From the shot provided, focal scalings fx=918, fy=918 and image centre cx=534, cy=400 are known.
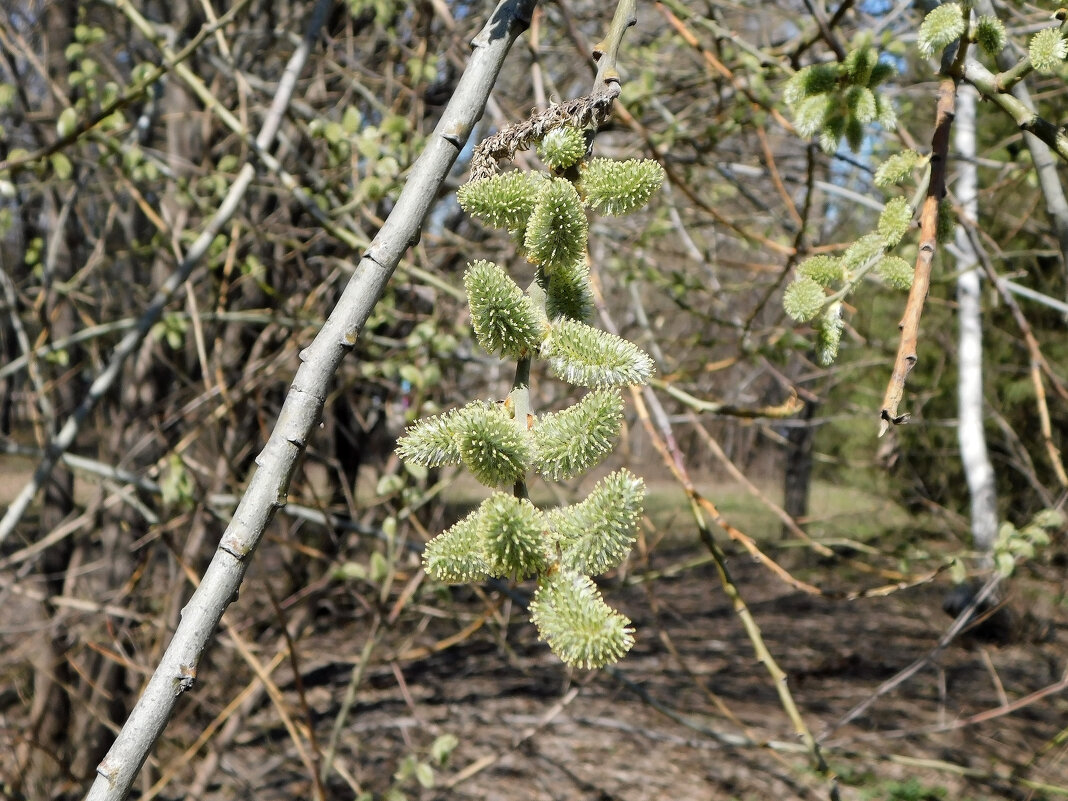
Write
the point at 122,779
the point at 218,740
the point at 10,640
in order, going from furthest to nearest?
1. the point at 10,640
2. the point at 218,740
3. the point at 122,779

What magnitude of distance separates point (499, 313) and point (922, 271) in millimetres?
669

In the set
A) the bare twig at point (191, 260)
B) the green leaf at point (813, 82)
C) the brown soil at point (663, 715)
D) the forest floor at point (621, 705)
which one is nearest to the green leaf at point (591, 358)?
the green leaf at point (813, 82)

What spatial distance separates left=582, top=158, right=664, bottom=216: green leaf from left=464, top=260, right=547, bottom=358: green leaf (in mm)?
147

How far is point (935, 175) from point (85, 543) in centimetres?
450

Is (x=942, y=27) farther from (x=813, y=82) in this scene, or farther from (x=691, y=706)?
(x=691, y=706)

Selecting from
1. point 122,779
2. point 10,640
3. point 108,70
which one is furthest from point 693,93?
point 10,640

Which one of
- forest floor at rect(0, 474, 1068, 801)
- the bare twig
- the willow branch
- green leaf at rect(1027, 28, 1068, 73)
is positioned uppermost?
green leaf at rect(1027, 28, 1068, 73)

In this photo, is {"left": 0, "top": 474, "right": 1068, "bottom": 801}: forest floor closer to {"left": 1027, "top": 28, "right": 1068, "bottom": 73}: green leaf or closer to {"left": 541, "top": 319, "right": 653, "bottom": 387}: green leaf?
{"left": 1027, "top": 28, "right": 1068, "bottom": 73}: green leaf

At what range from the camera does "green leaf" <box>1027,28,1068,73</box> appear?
4.01 feet

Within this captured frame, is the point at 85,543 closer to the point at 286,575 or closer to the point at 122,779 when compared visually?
the point at 286,575

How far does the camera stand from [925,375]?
9164 millimetres

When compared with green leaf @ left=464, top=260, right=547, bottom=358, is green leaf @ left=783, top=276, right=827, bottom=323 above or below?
above

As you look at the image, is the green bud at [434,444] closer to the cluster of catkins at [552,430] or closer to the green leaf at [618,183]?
the cluster of catkins at [552,430]

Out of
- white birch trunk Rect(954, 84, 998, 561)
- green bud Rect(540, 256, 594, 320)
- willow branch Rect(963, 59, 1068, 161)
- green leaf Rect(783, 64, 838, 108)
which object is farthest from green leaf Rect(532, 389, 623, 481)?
white birch trunk Rect(954, 84, 998, 561)
